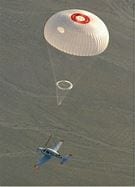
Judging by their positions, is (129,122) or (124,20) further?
(129,122)

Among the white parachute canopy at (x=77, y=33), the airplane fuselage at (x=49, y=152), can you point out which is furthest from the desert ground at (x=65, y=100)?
the white parachute canopy at (x=77, y=33)

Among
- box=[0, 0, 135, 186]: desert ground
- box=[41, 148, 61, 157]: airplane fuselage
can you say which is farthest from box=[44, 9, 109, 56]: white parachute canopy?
box=[0, 0, 135, 186]: desert ground

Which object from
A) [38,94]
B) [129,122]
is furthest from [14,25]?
[129,122]

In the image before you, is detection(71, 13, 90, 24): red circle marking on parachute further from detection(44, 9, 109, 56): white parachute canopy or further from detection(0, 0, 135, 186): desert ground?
detection(0, 0, 135, 186): desert ground

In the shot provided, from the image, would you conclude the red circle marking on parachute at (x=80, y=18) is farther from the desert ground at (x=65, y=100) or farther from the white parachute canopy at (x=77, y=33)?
the desert ground at (x=65, y=100)

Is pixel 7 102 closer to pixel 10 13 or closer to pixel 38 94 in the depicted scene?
pixel 38 94

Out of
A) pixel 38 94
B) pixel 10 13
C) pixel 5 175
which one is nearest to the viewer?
pixel 10 13

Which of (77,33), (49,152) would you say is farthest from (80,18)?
(49,152)

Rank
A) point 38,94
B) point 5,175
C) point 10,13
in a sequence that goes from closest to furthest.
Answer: point 10,13 < point 38,94 < point 5,175
